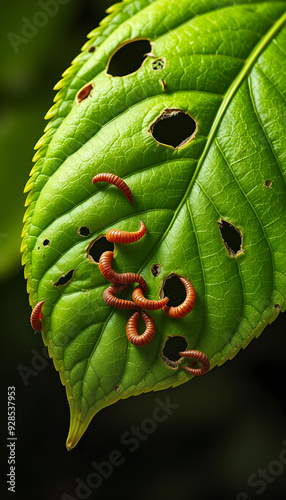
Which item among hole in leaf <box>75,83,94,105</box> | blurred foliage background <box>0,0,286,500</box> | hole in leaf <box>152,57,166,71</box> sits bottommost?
blurred foliage background <box>0,0,286,500</box>

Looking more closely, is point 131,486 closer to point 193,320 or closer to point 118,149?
point 193,320

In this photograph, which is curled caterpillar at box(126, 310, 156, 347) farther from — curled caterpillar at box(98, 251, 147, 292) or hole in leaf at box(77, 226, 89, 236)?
hole in leaf at box(77, 226, 89, 236)

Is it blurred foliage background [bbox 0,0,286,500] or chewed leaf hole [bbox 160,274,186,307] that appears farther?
blurred foliage background [bbox 0,0,286,500]

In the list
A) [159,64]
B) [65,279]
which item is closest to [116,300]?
[65,279]

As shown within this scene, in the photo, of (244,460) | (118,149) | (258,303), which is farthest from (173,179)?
(244,460)

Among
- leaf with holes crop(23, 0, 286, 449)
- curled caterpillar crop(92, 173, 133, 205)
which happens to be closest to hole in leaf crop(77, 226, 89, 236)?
leaf with holes crop(23, 0, 286, 449)

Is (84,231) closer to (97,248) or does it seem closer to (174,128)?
(97,248)
